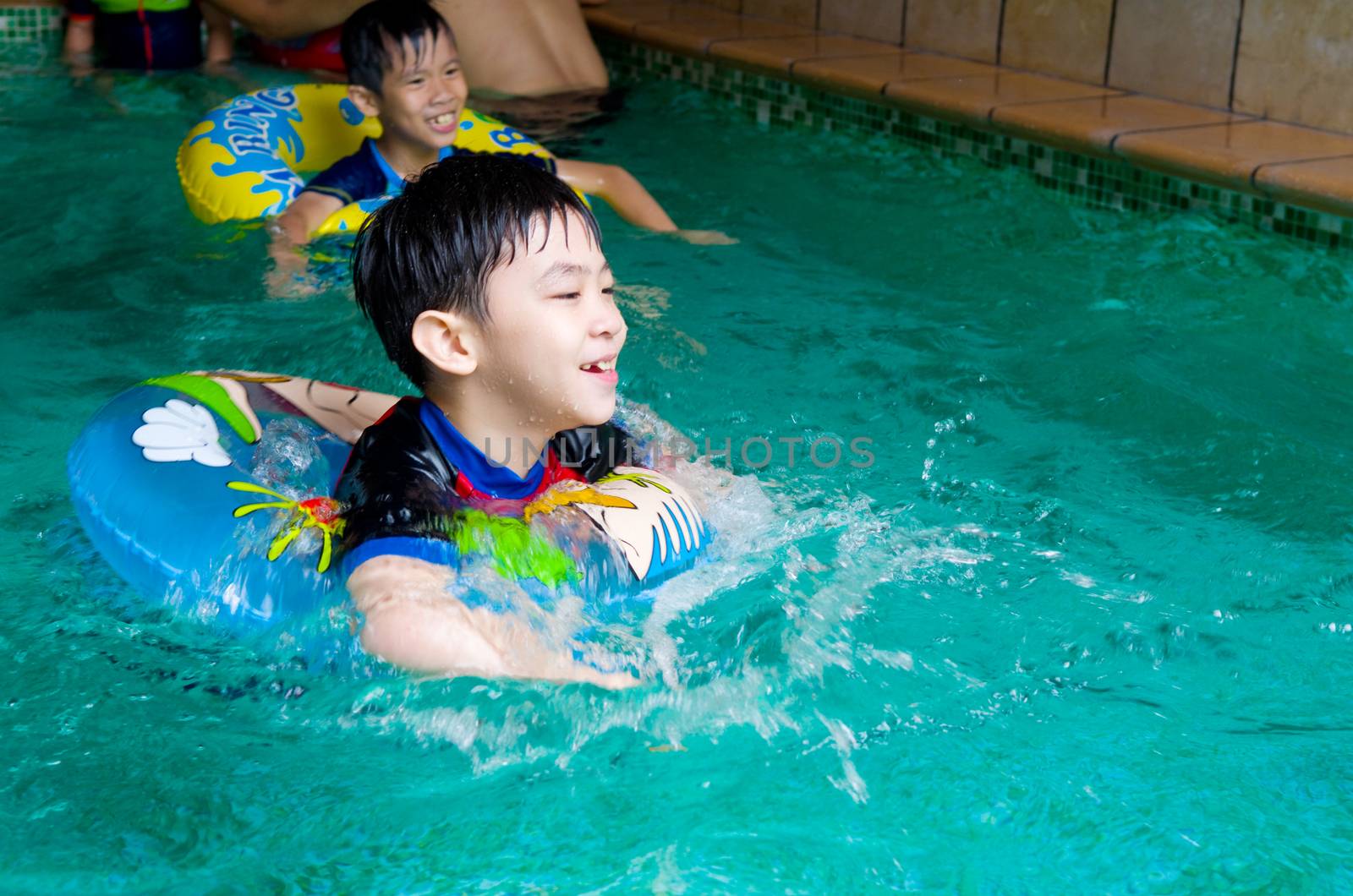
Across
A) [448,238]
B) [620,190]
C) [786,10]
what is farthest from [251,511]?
[786,10]

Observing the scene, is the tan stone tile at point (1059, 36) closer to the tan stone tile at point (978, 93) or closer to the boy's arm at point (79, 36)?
the tan stone tile at point (978, 93)

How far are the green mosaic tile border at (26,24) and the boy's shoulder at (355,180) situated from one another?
4.41 m

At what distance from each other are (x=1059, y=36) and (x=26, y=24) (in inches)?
223

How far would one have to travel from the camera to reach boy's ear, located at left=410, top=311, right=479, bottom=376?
91.5 inches

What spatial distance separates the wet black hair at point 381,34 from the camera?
4.50 meters

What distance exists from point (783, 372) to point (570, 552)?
159cm

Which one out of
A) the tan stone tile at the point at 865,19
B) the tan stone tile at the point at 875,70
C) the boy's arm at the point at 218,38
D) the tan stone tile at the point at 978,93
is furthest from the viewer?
the boy's arm at the point at 218,38

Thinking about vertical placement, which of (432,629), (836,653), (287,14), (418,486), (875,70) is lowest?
(836,653)

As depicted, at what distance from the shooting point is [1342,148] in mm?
5094

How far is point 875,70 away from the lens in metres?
6.58

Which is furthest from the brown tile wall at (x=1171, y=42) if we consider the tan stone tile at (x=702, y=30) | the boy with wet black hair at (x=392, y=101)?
the boy with wet black hair at (x=392, y=101)

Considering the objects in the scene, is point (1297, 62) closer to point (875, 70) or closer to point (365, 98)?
point (875, 70)

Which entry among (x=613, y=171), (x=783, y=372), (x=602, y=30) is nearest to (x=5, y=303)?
(x=613, y=171)

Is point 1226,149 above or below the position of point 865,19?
below
